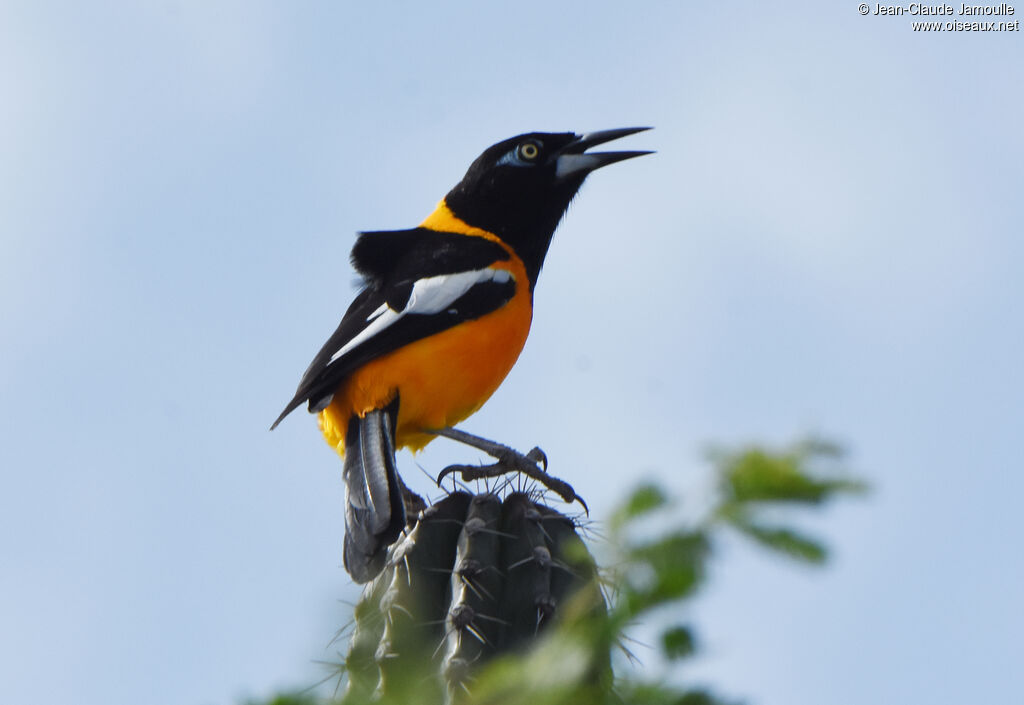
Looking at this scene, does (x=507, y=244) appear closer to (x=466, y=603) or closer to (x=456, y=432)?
(x=456, y=432)

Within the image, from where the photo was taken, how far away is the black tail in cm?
417

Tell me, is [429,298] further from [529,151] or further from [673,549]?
[673,549]

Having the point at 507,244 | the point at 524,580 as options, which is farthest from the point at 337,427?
the point at 524,580

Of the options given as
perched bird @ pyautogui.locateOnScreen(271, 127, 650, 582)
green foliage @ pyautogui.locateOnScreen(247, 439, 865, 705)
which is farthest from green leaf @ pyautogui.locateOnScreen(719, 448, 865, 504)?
perched bird @ pyautogui.locateOnScreen(271, 127, 650, 582)

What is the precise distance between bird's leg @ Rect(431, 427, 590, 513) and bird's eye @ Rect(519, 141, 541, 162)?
217 centimetres

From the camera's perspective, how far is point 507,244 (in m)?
6.67

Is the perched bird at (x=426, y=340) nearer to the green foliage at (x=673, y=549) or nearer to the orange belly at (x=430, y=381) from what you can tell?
the orange belly at (x=430, y=381)

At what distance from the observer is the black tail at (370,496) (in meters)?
4.17

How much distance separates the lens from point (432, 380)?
538cm

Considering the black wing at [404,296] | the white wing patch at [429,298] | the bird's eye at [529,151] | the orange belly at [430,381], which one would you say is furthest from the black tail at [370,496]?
the bird's eye at [529,151]

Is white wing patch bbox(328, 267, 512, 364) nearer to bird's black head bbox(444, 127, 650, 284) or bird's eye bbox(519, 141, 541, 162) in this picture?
bird's black head bbox(444, 127, 650, 284)

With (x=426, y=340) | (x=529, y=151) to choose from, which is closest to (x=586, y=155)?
(x=529, y=151)

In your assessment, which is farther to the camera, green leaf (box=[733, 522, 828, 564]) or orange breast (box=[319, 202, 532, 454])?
orange breast (box=[319, 202, 532, 454])

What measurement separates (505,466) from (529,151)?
255cm
